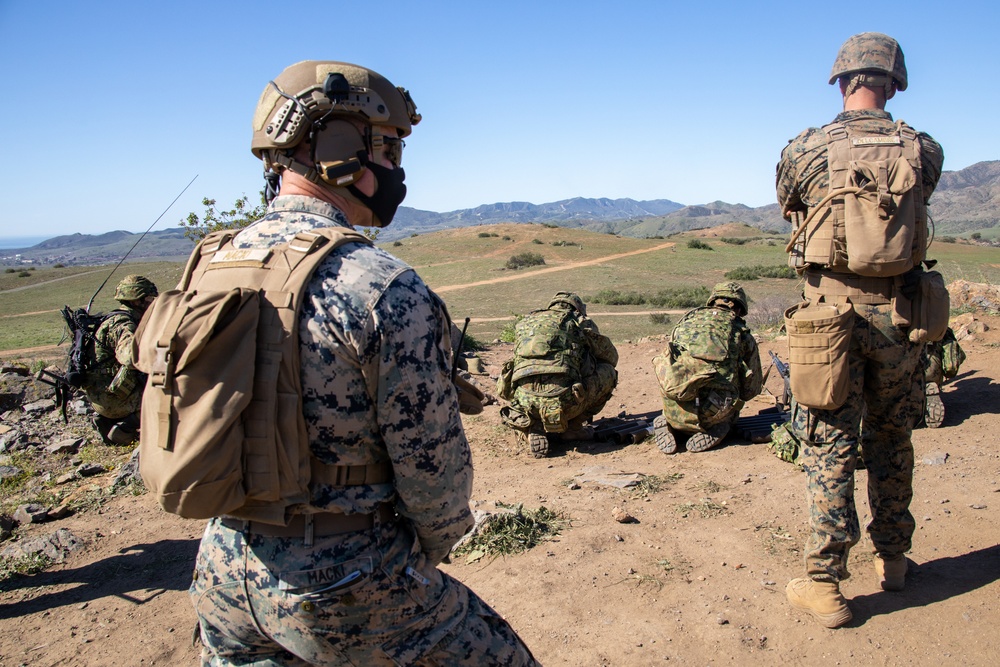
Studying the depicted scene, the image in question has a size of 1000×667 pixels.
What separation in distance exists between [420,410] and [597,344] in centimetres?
559

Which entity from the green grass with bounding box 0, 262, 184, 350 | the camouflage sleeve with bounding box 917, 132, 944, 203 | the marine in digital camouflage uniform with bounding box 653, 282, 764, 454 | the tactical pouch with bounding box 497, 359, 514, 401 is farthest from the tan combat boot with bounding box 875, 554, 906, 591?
the green grass with bounding box 0, 262, 184, 350

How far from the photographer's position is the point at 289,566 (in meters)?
1.94

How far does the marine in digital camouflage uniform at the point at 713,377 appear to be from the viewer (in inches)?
258

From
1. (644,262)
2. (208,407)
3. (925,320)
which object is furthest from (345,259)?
(644,262)

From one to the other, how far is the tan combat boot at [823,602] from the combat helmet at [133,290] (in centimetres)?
551

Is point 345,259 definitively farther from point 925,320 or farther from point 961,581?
point 961,581

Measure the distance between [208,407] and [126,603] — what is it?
3779mm

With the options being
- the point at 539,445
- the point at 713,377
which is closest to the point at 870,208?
the point at 713,377

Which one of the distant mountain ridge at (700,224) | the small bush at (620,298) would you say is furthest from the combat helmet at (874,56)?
the distant mountain ridge at (700,224)

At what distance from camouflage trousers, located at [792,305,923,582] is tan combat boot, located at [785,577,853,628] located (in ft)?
0.17

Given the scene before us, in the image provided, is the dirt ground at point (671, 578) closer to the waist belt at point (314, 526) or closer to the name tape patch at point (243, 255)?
the waist belt at point (314, 526)

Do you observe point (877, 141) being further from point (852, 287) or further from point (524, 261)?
point (524, 261)

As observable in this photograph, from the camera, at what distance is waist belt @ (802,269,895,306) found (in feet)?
11.7

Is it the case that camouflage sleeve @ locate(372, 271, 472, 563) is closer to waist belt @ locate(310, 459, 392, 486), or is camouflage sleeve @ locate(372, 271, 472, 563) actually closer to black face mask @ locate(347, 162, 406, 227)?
waist belt @ locate(310, 459, 392, 486)
